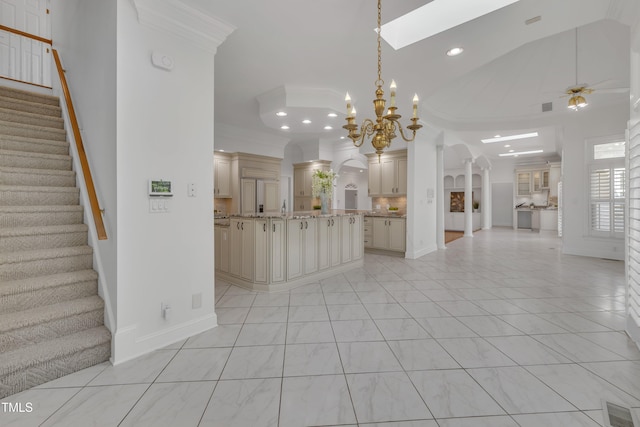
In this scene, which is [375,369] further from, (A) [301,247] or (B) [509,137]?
(B) [509,137]

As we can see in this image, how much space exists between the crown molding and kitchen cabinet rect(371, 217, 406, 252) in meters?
5.05

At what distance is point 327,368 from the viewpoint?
2.08m

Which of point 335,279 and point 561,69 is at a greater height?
point 561,69

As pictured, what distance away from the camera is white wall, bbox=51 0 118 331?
2207 millimetres

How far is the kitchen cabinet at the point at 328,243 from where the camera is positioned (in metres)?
4.55

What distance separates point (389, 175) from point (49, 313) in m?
6.56

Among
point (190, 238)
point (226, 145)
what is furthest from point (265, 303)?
point (226, 145)

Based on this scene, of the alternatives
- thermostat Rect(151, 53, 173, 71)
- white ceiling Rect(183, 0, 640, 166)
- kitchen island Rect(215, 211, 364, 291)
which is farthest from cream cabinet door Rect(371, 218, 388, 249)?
thermostat Rect(151, 53, 173, 71)

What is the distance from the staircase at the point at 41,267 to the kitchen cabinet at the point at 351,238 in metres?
3.56

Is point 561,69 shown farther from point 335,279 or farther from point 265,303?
point 265,303

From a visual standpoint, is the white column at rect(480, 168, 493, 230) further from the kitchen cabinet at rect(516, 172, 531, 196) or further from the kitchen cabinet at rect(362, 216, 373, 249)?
the kitchen cabinet at rect(362, 216, 373, 249)

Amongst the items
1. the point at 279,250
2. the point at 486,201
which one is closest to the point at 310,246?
the point at 279,250

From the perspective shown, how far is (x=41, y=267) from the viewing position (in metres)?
2.40

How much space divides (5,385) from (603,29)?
7.41 m
